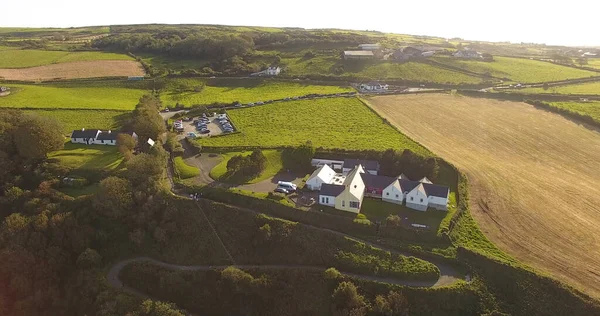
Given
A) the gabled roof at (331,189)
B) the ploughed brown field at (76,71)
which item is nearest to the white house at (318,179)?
the gabled roof at (331,189)

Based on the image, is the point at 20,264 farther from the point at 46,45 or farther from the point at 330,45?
the point at 46,45

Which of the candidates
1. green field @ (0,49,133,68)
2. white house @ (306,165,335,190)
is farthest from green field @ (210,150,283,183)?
green field @ (0,49,133,68)

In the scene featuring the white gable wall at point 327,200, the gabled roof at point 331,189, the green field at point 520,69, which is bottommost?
the white gable wall at point 327,200

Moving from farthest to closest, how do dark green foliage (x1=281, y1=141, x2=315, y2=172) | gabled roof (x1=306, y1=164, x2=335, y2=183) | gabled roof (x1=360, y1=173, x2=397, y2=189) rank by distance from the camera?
dark green foliage (x1=281, y1=141, x2=315, y2=172) < gabled roof (x1=306, y1=164, x2=335, y2=183) < gabled roof (x1=360, y1=173, x2=397, y2=189)

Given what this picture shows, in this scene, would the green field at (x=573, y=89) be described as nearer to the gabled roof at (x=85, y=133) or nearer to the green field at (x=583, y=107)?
the green field at (x=583, y=107)

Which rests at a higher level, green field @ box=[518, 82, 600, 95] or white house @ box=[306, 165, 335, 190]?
green field @ box=[518, 82, 600, 95]

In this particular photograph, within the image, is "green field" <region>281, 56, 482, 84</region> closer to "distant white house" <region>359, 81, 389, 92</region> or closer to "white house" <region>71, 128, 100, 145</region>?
"distant white house" <region>359, 81, 389, 92</region>

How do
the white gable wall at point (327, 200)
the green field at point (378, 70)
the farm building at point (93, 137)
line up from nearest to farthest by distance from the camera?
the white gable wall at point (327, 200) < the farm building at point (93, 137) < the green field at point (378, 70)

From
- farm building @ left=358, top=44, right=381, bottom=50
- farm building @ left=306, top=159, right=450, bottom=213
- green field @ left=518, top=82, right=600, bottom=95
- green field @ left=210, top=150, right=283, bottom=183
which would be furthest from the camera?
farm building @ left=358, top=44, right=381, bottom=50
